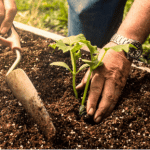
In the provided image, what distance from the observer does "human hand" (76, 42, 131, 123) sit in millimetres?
922

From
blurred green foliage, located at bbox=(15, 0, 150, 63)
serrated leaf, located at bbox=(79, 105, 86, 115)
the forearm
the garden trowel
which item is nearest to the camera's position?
the garden trowel

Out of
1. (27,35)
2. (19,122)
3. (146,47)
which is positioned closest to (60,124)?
(19,122)

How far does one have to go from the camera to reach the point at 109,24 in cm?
154

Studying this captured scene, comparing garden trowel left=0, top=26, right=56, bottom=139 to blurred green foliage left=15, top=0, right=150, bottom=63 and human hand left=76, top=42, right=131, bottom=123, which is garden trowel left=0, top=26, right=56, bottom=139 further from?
blurred green foliage left=15, top=0, right=150, bottom=63

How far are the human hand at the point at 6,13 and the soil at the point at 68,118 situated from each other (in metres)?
0.26

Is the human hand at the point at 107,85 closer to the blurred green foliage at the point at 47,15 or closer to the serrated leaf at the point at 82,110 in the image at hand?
the serrated leaf at the point at 82,110

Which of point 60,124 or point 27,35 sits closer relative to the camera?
point 60,124

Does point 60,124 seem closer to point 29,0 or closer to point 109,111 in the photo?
point 109,111

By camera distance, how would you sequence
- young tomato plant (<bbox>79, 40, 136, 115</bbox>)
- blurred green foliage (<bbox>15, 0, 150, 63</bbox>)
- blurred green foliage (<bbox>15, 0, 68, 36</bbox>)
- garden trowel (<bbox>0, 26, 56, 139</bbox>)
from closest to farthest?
young tomato plant (<bbox>79, 40, 136, 115</bbox>) → garden trowel (<bbox>0, 26, 56, 139</bbox>) → blurred green foliage (<bbox>15, 0, 150, 63</bbox>) → blurred green foliage (<bbox>15, 0, 68, 36</bbox>)

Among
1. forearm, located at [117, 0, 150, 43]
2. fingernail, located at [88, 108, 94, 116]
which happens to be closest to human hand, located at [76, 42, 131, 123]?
fingernail, located at [88, 108, 94, 116]

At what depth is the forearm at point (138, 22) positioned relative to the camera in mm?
1075

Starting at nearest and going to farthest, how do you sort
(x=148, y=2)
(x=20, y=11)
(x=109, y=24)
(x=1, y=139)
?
1. (x=1, y=139)
2. (x=148, y=2)
3. (x=20, y=11)
4. (x=109, y=24)

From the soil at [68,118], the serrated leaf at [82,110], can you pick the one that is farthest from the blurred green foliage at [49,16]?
the serrated leaf at [82,110]

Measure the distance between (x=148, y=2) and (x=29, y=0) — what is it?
0.92 meters
